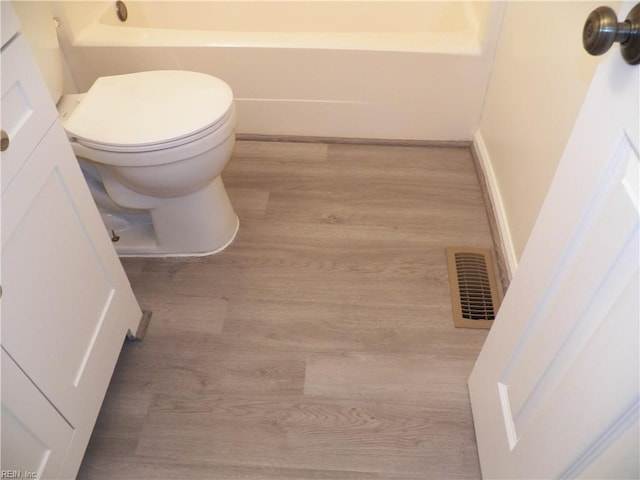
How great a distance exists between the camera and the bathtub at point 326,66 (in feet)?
5.79

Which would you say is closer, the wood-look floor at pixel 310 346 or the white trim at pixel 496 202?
the wood-look floor at pixel 310 346

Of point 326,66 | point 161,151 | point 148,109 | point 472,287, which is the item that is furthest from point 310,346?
point 326,66

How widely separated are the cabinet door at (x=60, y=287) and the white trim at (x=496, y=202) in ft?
3.61

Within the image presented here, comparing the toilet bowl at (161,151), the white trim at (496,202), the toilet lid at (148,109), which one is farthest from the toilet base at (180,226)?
the white trim at (496,202)

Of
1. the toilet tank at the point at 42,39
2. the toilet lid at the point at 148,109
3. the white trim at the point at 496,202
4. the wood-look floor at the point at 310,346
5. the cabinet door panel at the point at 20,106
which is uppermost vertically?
the cabinet door panel at the point at 20,106

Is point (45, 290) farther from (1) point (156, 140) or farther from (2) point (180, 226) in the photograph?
(2) point (180, 226)

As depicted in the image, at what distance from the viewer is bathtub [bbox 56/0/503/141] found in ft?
5.79

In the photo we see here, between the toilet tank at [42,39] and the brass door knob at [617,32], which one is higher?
the brass door knob at [617,32]

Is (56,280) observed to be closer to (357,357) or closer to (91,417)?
(91,417)

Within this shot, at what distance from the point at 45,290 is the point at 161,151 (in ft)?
1.55

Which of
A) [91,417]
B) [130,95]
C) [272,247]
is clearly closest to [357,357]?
[272,247]

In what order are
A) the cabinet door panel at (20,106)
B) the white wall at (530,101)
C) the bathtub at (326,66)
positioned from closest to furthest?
the cabinet door panel at (20,106), the white wall at (530,101), the bathtub at (326,66)

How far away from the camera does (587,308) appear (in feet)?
2.18

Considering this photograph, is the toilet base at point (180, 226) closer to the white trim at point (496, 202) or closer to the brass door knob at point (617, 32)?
the white trim at point (496, 202)
